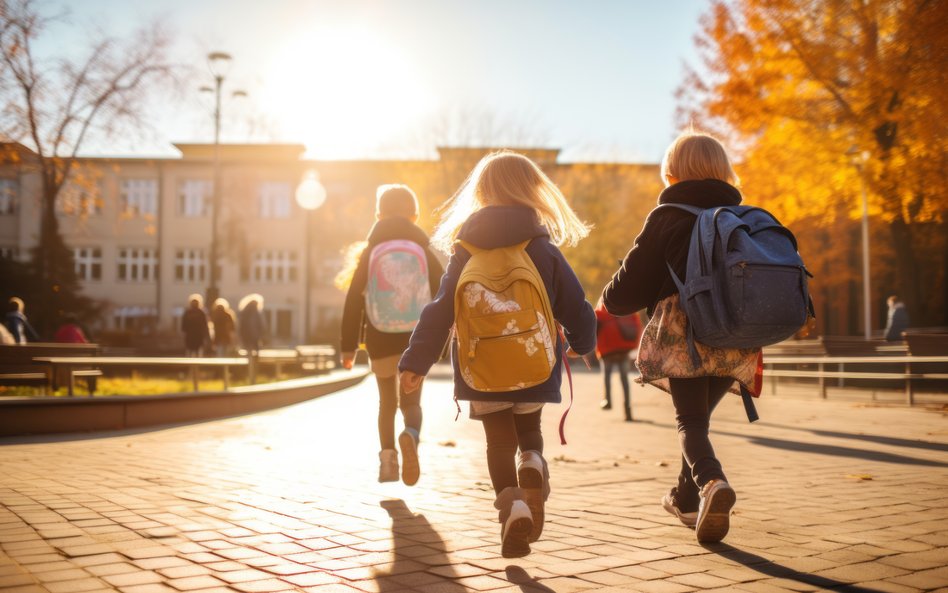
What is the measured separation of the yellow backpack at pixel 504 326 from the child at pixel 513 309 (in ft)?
0.03

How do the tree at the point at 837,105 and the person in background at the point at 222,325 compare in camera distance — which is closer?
the tree at the point at 837,105

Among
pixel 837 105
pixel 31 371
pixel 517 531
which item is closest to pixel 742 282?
pixel 517 531

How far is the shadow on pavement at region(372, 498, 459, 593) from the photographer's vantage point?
11.6ft

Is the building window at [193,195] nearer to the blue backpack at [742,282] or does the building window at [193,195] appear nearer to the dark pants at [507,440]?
the dark pants at [507,440]

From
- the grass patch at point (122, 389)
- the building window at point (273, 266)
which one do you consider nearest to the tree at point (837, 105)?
the grass patch at point (122, 389)

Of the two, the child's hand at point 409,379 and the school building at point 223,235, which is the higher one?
the school building at point 223,235

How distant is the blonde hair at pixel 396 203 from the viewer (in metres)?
6.23

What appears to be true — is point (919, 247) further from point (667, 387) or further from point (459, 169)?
point (667, 387)

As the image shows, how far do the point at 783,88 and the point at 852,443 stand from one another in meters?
11.5

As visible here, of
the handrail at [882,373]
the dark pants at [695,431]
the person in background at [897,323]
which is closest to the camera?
the dark pants at [695,431]

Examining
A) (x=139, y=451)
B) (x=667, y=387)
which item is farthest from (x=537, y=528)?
(x=139, y=451)

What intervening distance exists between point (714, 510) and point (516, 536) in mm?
881

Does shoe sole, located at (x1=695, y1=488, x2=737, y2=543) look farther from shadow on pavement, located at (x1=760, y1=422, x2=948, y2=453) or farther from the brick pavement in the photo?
shadow on pavement, located at (x1=760, y1=422, x2=948, y2=453)

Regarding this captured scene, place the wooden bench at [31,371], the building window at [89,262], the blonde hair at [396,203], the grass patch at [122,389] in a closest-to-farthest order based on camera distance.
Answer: the blonde hair at [396,203] → the wooden bench at [31,371] → the grass patch at [122,389] → the building window at [89,262]
